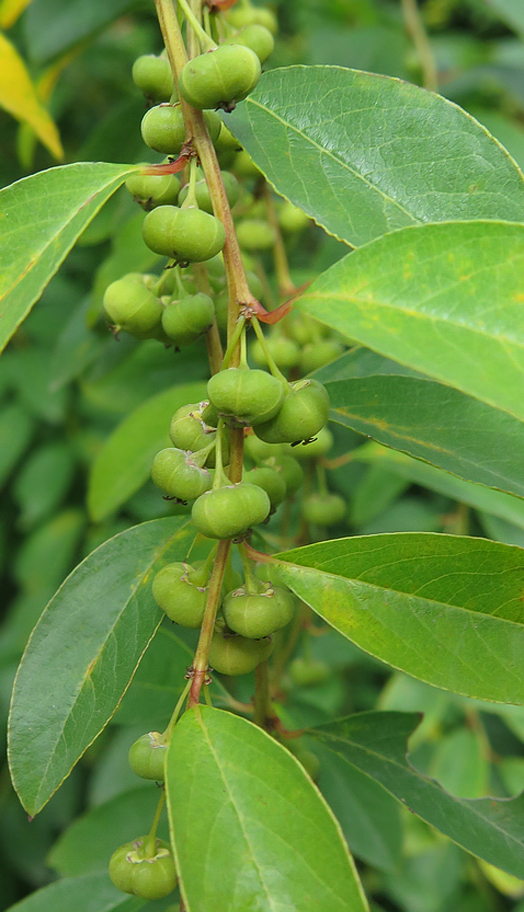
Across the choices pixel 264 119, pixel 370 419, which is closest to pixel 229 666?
pixel 370 419

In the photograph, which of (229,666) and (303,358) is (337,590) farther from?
(303,358)

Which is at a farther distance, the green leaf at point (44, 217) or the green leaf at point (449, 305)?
the green leaf at point (44, 217)

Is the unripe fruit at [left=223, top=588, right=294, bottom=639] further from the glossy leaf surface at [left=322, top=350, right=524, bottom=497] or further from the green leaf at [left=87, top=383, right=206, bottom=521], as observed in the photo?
the green leaf at [left=87, top=383, right=206, bottom=521]

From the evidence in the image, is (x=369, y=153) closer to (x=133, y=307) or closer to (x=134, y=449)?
(x=133, y=307)

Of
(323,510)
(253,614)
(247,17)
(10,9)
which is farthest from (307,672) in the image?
(10,9)

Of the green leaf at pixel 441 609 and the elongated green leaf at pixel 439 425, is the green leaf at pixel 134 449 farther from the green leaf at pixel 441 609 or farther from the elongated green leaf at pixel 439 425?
the green leaf at pixel 441 609

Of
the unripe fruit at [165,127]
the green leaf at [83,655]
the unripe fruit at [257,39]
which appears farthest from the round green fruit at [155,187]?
the green leaf at [83,655]
